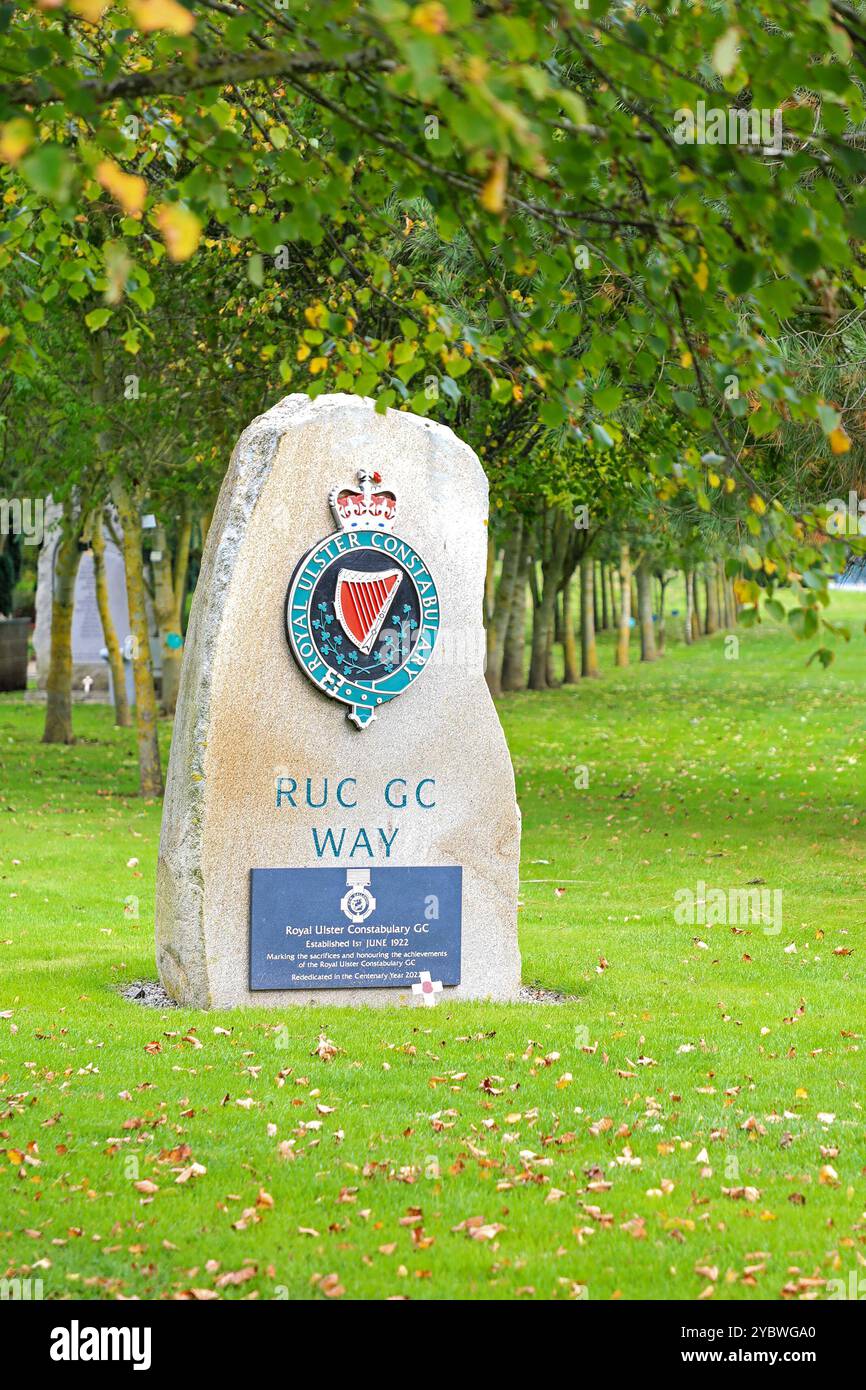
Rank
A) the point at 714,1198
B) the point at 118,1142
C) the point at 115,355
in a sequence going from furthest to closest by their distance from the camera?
the point at 115,355 < the point at 118,1142 < the point at 714,1198

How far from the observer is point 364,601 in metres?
10.4

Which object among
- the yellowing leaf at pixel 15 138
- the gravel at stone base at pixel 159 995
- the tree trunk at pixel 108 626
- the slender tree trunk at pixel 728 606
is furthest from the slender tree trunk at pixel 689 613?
the yellowing leaf at pixel 15 138

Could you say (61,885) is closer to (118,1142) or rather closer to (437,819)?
(437,819)

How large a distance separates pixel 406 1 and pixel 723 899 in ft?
38.3

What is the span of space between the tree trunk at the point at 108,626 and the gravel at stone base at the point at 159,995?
16.5 metres

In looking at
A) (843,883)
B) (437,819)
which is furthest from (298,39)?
(843,883)

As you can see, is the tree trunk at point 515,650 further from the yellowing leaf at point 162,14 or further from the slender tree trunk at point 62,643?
the yellowing leaf at point 162,14

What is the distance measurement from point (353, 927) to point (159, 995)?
154cm

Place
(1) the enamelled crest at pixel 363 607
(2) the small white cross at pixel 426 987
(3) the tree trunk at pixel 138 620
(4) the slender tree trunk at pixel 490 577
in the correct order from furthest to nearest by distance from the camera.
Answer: (4) the slender tree trunk at pixel 490 577 → (3) the tree trunk at pixel 138 620 → (2) the small white cross at pixel 426 987 → (1) the enamelled crest at pixel 363 607

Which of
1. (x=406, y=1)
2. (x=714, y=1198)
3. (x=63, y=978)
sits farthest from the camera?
(x=63, y=978)

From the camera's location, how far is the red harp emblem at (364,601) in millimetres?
10352

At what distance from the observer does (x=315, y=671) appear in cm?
A: 1025
